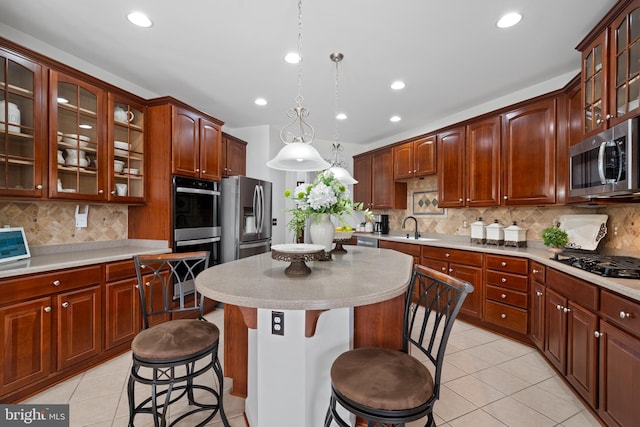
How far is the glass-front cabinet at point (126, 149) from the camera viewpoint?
2.76 m

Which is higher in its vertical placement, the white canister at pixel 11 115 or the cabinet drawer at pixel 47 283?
the white canister at pixel 11 115

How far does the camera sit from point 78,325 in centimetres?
223

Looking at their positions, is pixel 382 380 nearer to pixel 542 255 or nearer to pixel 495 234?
pixel 542 255

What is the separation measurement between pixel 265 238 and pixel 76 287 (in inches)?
93.3

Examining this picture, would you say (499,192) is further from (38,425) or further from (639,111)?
(38,425)

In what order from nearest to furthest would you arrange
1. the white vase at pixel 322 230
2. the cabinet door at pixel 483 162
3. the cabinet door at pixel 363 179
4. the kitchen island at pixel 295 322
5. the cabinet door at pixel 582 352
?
1. the kitchen island at pixel 295 322
2. the cabinet door at pixel 582 352
3. the white vase at pixel 322 230
4. the cabinet door at pixel 483 162
5. the cabinet door at pixel 363 179

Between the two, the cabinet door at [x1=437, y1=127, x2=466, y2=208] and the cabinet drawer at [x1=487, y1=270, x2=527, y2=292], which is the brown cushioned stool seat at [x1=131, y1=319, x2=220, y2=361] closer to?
the cabinet drawer at [x1=487, y1=270, x2=527, y2=292]

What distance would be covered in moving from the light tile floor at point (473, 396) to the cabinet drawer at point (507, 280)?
611 millimetres

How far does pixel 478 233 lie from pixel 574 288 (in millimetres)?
1651

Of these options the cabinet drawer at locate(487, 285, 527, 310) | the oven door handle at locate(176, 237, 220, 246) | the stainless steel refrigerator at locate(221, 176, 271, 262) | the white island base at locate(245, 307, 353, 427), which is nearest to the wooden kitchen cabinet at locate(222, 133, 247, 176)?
the stainless steel refrigerator at locate(221, 176, 271, 262)

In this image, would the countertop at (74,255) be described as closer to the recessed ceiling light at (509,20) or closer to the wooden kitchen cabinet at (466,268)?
the wooden kitchen cabinet at (466,268)

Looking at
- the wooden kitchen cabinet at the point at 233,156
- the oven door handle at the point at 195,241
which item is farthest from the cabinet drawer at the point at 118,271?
the wooden kitchen cabinet at the point at 233,156

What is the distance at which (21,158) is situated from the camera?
212 cm

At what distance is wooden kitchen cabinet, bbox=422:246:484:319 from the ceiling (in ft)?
6.32
